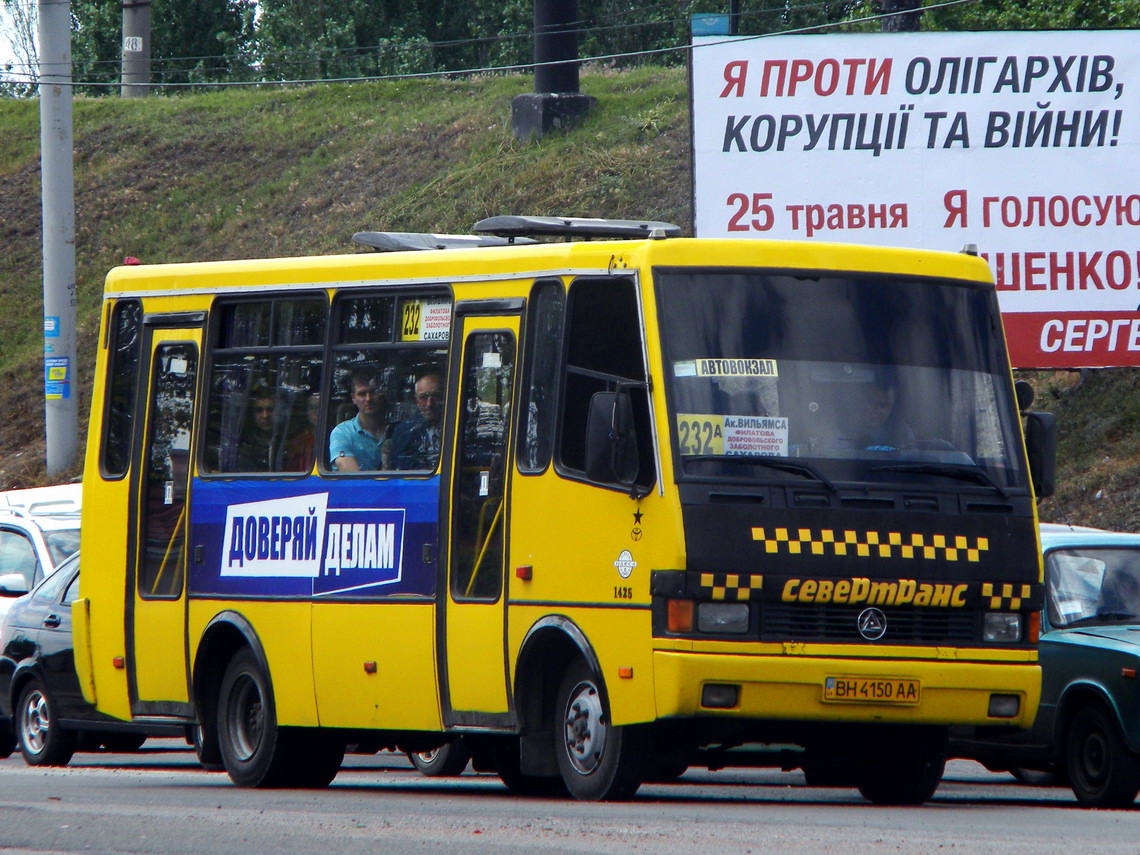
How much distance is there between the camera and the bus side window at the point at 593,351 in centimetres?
981

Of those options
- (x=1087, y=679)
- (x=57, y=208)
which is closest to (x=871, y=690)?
(x=1087, y=679)

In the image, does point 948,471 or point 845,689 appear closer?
point 845,689

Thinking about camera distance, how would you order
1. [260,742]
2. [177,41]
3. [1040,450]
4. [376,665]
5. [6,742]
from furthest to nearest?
[177,41] → [6,742] → [260,742] → [376,665] → [1040,450]

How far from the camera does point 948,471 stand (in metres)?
9.84

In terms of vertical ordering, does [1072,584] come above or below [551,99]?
below

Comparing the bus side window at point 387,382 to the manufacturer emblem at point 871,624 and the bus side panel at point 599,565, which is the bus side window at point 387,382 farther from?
the manufacturer emblem at point 871,624

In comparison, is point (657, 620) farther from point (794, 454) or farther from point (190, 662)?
point (190, 662)

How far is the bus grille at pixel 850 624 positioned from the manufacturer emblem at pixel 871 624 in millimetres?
19

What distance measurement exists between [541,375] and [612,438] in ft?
3.27

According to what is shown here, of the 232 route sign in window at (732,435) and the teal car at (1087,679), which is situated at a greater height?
the 232 route sign in window at (732,435)

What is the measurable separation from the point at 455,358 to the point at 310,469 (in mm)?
1232

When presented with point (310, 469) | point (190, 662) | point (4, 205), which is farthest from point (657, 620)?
point (4, 205)

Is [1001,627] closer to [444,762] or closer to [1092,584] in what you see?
[1092,584]

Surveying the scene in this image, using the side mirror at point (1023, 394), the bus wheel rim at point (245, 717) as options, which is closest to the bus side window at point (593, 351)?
the side mirror at point (1023, 394)
